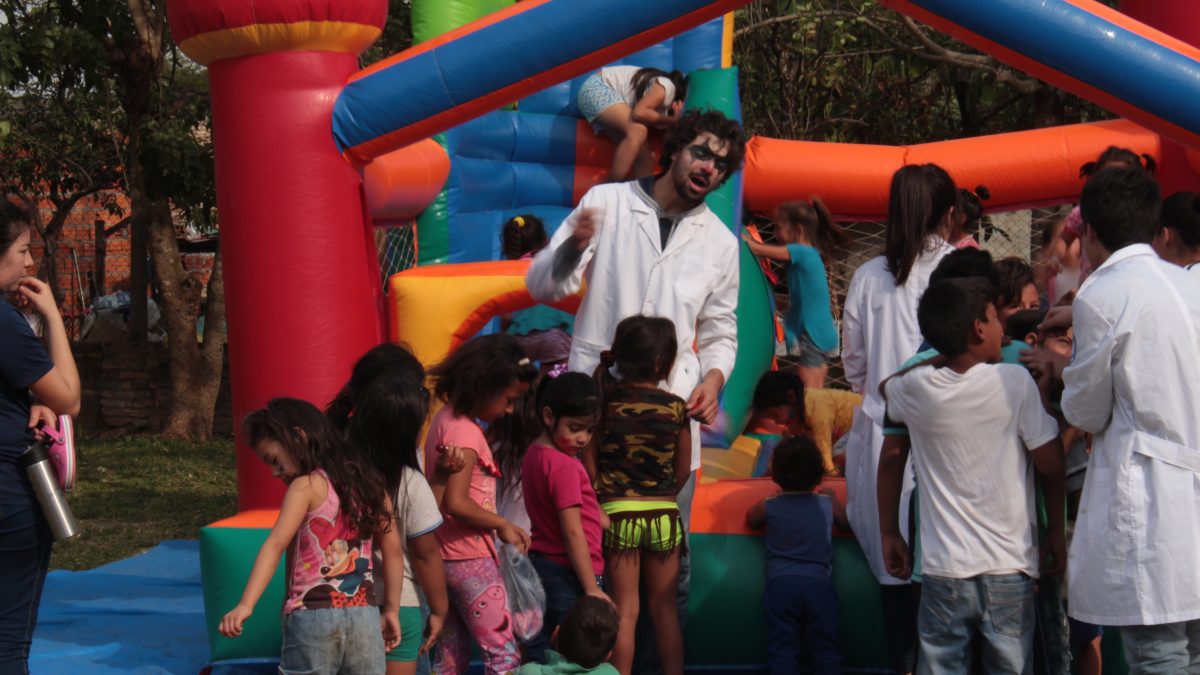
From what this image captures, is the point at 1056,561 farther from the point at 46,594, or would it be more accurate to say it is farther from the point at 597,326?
the point at 46,594

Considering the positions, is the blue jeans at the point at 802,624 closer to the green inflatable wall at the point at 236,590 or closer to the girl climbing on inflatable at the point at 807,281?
the green inflatable wall at the point at 236,590

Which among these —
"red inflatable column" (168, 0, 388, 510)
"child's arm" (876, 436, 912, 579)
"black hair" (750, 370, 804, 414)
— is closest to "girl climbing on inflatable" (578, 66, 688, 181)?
"black hair" (750, 370, 804, 414)

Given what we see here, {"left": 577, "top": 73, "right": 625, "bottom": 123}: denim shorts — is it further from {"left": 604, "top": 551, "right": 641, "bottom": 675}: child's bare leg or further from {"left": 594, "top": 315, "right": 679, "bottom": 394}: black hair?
{"left": 604, "top": 551, "right": 641, "bottom": 675}: child's bare leg

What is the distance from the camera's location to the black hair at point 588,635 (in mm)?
3176

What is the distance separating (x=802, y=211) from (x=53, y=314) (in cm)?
328

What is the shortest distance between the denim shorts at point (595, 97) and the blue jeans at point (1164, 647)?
390cm

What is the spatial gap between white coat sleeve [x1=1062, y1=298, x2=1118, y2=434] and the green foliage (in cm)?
686

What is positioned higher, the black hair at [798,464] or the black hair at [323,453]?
the black hair at [323,453]

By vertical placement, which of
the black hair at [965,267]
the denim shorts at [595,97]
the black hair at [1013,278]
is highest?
the denim shorts at [595,97]

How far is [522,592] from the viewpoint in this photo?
3645 mm

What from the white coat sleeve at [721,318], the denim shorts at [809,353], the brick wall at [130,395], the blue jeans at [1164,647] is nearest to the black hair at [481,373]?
the white coat sleeve at [721,318]

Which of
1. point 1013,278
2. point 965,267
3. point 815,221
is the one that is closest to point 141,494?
point 815,221

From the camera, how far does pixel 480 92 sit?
4395 mm

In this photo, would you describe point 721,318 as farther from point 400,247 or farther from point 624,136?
point 400,247
